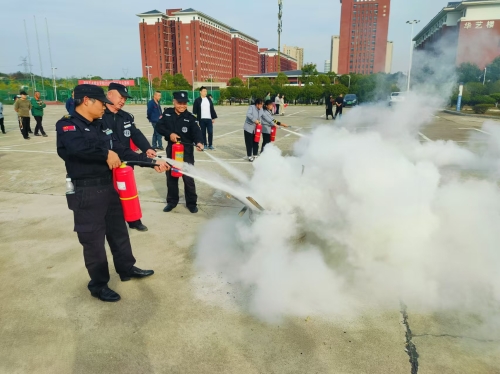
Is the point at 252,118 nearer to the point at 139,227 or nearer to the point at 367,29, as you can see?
the point at 367,29

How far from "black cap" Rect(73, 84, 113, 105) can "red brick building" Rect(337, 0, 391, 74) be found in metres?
8.84

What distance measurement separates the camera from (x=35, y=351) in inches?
105

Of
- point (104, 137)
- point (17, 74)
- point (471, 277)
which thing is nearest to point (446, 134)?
point (471, 277)

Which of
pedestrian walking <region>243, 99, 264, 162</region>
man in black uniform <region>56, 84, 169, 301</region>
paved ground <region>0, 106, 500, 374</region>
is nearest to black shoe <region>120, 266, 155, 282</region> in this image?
paved ground <region>0, 106, 500, 374</region>

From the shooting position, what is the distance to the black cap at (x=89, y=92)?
299 cm

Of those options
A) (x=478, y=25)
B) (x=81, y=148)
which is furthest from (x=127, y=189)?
(x=478, y=25)

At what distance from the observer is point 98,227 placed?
3172mm

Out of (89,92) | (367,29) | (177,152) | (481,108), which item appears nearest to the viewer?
(89,92)

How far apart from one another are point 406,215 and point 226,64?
135928 millimetres

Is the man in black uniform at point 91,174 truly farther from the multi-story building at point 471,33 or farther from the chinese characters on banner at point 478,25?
the chinese characters on banner at point 478,25

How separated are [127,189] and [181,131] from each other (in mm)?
2531

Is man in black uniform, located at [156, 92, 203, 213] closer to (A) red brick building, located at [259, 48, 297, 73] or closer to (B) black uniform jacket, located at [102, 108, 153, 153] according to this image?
(B) black uniform jacket, located at [102, 108, 153, 153]

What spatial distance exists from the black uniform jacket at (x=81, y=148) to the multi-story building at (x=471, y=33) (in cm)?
808

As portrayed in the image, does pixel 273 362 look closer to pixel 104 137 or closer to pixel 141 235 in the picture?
pixel 104 137
